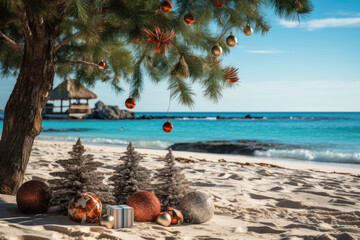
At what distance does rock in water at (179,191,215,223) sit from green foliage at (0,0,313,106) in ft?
3.24

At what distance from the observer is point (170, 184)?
3.49 m

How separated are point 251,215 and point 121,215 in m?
1.59

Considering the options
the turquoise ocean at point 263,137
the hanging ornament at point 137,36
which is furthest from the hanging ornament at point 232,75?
the turquoise ocean at point 263,137

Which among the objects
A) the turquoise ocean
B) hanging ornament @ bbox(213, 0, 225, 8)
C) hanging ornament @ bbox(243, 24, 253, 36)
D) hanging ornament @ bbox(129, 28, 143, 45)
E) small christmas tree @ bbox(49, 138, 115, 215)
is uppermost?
hanging ornament @ bbox(213, 0, 225, 8)

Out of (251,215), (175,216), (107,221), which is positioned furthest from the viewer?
(251,215)

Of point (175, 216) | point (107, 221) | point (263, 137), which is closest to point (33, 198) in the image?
point (107, 221)

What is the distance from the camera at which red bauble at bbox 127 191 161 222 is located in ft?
10.2

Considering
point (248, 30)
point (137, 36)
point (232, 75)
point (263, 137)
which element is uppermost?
point (248, 30)

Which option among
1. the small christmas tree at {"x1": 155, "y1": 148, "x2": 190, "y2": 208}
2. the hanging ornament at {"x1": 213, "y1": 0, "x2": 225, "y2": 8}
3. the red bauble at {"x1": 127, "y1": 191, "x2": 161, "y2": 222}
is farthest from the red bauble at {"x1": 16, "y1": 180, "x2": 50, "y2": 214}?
the hanging ornament at {"x1": 213, "y1": 0, "x2": 225, "y2": 8}

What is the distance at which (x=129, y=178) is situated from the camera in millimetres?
3512

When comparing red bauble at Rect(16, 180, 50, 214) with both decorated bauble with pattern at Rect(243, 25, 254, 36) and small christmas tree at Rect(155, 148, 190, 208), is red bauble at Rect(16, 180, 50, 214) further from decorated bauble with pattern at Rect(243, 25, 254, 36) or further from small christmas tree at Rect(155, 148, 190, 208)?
decorated bauble with pattern at Rect(243, 25, 254, 36)

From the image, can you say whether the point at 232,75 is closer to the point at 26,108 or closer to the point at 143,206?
the point at 143,206

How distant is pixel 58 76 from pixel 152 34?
3367mm

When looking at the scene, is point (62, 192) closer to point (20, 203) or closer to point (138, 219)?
point (20, 203)
